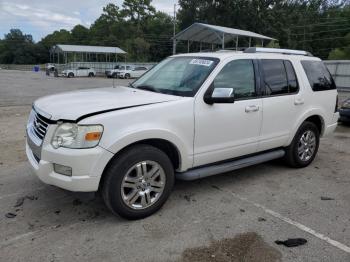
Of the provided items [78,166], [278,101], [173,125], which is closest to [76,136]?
[78,166]

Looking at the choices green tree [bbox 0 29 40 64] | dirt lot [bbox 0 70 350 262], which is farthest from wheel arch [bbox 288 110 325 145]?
green tree [bbox 0 29 40 64]

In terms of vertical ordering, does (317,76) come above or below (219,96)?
above

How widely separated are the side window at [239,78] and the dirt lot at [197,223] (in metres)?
1.34

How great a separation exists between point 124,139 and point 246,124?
1.84m

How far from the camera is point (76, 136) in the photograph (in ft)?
11.4

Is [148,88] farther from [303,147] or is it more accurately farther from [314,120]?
[314,120]

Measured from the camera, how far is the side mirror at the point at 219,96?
4094mm

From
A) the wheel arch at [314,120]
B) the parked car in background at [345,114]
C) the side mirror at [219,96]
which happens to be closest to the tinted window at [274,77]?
the wheel arch at [314,120]

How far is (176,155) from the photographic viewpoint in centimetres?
420

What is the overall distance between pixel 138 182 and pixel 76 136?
85cm

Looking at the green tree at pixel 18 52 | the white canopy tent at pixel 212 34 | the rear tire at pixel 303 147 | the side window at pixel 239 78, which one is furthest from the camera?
the green tree at pixel 18 52

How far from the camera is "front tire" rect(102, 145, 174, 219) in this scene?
12.0 feet

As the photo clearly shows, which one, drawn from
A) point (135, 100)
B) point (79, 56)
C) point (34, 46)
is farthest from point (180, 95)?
point (34, 46)

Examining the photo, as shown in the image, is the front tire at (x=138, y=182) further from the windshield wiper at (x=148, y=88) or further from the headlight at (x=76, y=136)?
the windshield wiper at (x=148, y=88)
